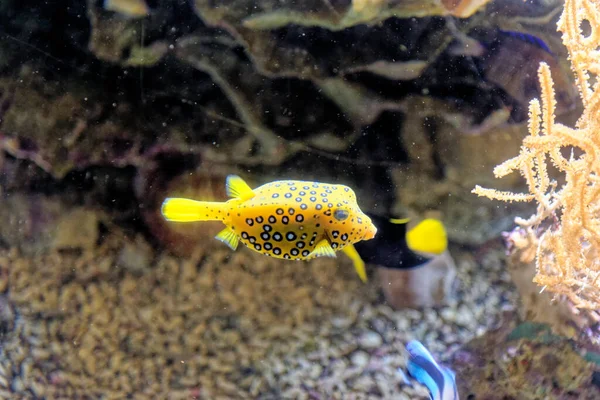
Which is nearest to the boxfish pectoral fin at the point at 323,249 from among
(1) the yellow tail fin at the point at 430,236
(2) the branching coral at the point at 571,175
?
(2) the branching coral at the point at 571,175

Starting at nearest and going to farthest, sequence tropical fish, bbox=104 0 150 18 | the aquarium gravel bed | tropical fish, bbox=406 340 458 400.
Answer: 1. tropical fish, bbox=406 340 458 400
2. tropical fish, bbox=104 0 150 18
3. the aquarium gravel bed

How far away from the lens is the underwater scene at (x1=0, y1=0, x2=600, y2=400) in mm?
2359

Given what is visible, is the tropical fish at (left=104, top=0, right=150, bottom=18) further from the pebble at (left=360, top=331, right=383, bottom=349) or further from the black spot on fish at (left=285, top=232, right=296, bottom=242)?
the pebble at (left=360, top=331, right=383, bottom=349)

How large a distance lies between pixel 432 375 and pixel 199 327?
4.53 ft

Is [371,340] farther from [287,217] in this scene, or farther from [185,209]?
[185,209]

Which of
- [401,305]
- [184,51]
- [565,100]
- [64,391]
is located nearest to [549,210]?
[565,100]

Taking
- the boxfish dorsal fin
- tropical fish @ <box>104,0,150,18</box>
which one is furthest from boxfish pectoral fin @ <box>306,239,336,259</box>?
tropical fish @ <box>104,0,150,18</box>

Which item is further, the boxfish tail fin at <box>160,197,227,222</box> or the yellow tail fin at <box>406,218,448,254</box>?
the yellow tail fin at <box>406,218,448,254</box>

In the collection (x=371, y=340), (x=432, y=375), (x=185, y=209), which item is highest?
(x=185, y=209)

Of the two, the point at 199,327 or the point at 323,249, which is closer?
the point at 323,249

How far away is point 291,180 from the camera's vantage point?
7.45ft

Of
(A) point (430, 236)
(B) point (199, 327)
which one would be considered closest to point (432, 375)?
(A) point (430, 236)

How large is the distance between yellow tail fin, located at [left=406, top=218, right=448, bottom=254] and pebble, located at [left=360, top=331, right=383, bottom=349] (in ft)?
1.66

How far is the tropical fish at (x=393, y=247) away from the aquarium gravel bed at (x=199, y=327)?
7.9 inches
